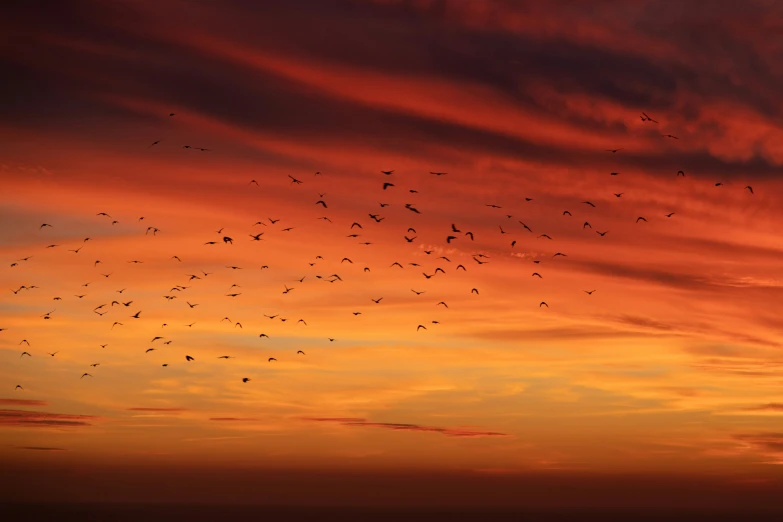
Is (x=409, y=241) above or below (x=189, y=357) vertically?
above

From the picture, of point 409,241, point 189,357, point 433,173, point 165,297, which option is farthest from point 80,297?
point 433,173

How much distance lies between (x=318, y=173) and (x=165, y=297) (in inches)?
1515

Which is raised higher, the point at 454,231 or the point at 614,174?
the point at 614,174

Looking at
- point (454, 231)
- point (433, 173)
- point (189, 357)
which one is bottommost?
point (189, 357)

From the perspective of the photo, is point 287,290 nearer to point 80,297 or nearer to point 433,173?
point 80,297

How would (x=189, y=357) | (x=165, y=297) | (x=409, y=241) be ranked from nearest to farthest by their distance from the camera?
(x=409, y=241) < (x=189, y=357) < (x=165, y=297)

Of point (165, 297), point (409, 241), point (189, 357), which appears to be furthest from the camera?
point (165, 297)

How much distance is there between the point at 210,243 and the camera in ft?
329

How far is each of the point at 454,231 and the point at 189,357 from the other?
4004cm

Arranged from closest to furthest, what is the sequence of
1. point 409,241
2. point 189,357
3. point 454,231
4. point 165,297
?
point 454,231, point 409,241, point 189,357, point 165,297

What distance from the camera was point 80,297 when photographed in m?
112

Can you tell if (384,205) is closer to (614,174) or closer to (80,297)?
(614,174)

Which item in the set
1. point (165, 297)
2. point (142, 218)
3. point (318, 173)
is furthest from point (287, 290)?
point (318, 173)

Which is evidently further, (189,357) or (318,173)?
(189,357)
